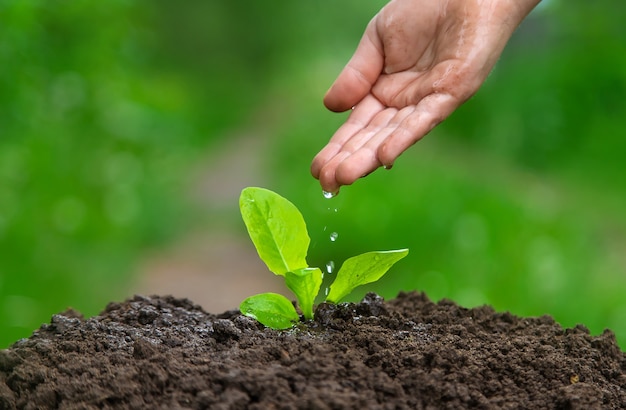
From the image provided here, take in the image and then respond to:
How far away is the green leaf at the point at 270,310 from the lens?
1561 mm

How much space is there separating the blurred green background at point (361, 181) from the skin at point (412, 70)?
1.72 meters

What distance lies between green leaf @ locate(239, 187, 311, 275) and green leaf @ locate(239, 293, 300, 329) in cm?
10

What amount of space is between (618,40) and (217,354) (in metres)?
6.65

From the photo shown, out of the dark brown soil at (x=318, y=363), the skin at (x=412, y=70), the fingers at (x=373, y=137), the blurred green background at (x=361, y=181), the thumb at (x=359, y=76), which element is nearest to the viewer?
the dark brown soil at (x=318, y=363)

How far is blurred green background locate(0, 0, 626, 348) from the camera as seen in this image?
369 cm

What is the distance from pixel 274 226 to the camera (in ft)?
5.43

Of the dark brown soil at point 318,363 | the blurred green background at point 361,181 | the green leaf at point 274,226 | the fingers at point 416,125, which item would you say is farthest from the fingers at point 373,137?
the blurred green background at point 361,181

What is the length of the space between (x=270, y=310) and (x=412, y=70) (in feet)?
3.27

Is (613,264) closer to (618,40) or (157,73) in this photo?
(618,40)

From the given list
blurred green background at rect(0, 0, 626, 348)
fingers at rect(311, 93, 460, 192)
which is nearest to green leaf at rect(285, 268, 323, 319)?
fingers at rect(311, 93, 460, 192)

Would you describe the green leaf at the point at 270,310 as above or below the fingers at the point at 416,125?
below

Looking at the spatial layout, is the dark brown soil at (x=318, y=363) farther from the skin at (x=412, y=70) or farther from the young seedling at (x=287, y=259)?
the skin at (x=412, y=70)

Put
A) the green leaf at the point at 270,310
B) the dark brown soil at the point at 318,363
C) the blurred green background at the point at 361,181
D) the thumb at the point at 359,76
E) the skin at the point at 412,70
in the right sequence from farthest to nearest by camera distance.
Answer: the blurred green background at the point at 361,181 → the thumb at the point at 359,76 → the skin at the point at 412,70 → the green leaf at the point at 270,310 → the dark brown soil at the point at 318,363

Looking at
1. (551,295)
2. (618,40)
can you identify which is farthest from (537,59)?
(551,295)
